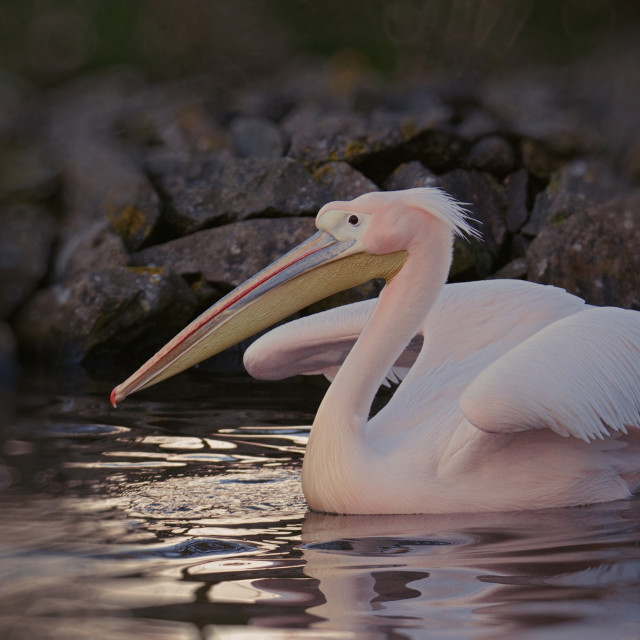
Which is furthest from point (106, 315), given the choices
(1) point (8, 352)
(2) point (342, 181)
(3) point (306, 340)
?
(3) point (306, 340)

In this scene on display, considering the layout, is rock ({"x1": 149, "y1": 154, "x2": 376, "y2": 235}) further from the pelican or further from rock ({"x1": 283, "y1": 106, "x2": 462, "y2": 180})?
the pelican

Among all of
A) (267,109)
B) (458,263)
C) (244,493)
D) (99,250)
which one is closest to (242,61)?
(267,109)

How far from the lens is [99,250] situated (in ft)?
29.9

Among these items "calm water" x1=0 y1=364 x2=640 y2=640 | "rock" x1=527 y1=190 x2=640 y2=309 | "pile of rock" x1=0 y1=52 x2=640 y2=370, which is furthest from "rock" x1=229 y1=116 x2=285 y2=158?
"calm water" x1=0 y1=364 x2=640 y2=640

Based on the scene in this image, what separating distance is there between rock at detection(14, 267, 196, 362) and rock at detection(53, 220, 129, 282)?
2.04 ft

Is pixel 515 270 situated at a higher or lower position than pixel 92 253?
lower

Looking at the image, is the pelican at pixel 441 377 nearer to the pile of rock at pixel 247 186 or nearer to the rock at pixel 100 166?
the pile of rock at pixel 247 186

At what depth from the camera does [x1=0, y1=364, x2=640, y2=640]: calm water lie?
2.02m

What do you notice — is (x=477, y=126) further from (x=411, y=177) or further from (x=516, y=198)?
(x=411, y=177)

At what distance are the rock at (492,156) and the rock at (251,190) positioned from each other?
1131mm

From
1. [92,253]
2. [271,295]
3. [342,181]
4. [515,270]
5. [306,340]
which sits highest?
[342,181]

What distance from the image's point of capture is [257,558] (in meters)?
2.59

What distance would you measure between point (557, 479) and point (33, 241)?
690cm

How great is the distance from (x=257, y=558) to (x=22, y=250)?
7.03 meters
